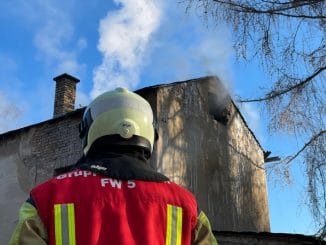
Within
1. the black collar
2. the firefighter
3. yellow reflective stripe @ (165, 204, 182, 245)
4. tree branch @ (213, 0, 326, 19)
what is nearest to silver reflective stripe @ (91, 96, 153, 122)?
the firefighter

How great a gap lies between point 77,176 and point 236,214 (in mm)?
11195

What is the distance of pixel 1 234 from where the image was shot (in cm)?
1155

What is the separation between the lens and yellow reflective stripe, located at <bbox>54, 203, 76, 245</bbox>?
168 centimetres

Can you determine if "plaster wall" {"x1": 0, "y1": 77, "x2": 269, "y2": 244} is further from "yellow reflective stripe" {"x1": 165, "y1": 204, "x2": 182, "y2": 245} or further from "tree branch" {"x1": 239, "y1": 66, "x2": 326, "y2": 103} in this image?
"yellow reflective stripe" {"x1": 165, "y1": 204, "x2": 182, "y2": 245}

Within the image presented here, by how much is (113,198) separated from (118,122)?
0.37 m

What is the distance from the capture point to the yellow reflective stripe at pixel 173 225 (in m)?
1.85

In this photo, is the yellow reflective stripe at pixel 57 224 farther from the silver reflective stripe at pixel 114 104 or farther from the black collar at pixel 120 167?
the silver reflective stripe at pixel 114 104

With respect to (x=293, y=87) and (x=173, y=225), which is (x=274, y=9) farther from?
(x=173, y=225)

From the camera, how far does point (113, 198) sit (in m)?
1.80

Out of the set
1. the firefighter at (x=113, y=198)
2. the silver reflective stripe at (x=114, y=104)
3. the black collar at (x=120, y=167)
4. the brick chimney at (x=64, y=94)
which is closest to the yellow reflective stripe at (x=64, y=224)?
the firefighter at (x=113, y=198)

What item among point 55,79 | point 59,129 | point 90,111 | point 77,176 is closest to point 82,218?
point 77,176

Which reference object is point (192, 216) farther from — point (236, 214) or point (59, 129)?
point (236, 214)

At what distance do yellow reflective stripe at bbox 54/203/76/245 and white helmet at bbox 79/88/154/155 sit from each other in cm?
39

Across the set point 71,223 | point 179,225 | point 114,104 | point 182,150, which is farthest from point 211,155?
point 71,223
